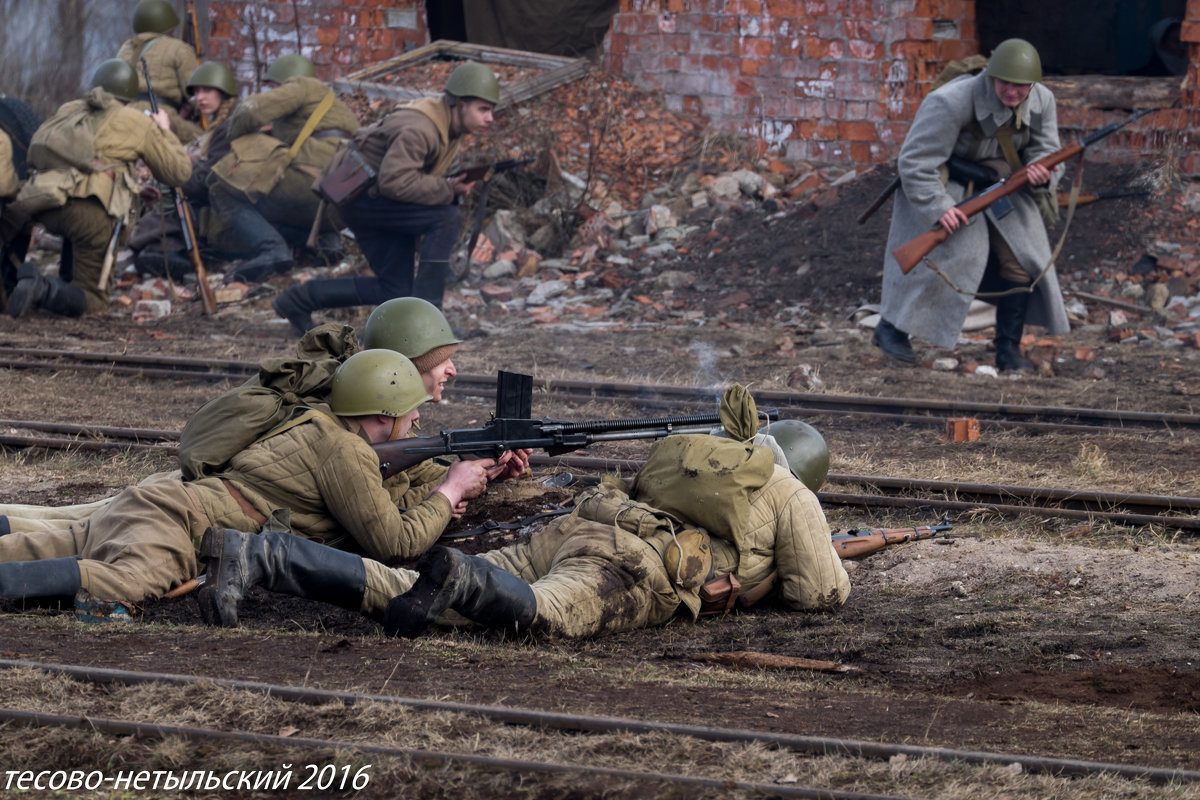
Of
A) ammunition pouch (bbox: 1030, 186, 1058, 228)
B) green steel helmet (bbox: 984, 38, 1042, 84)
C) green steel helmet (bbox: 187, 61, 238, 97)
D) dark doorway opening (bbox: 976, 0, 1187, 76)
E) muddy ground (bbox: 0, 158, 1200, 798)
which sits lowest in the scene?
muddy ground (bbox: 0, 158, 1200, 798)

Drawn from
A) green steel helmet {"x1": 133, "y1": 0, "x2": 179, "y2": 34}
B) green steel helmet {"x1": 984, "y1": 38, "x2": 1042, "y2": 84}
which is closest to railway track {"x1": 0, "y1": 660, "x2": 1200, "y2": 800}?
green steel helmet {"x1": 984, "y1": 38, "x2": 1042, "y2": 84}

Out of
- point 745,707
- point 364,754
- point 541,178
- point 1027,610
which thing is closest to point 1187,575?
point 1027,610

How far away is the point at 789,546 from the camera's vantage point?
4.60 meters

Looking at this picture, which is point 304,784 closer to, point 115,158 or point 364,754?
point 364,754

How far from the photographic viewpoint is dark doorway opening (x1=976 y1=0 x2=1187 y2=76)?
1566cm

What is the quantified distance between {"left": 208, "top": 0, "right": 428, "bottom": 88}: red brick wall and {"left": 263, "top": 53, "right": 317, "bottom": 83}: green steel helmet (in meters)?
1.35

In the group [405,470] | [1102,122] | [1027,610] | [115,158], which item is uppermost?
[1102,122]

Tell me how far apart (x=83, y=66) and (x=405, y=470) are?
723 inches

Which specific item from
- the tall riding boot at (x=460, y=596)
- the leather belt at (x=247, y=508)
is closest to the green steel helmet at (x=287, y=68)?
the leather belt at (x=247, y=508)

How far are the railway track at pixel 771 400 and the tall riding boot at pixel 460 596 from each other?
4.20 metres

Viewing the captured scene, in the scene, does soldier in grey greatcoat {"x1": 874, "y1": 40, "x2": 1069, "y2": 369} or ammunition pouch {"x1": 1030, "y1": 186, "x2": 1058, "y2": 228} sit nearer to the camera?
soldier in grey greatcoat {"x1": 874, "y1": 40, "x2": 1069, "y2": 369}

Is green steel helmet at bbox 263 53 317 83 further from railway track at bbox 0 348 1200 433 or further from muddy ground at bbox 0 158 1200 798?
railway track at bbox 0 348 1200 433

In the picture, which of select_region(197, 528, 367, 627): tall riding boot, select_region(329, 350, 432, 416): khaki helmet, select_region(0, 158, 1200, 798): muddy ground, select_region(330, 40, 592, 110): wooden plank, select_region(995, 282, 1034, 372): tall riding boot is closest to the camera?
select_region(0, 158, 1200, 798): muddy ground

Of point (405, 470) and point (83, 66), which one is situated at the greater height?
point (83, 66)
